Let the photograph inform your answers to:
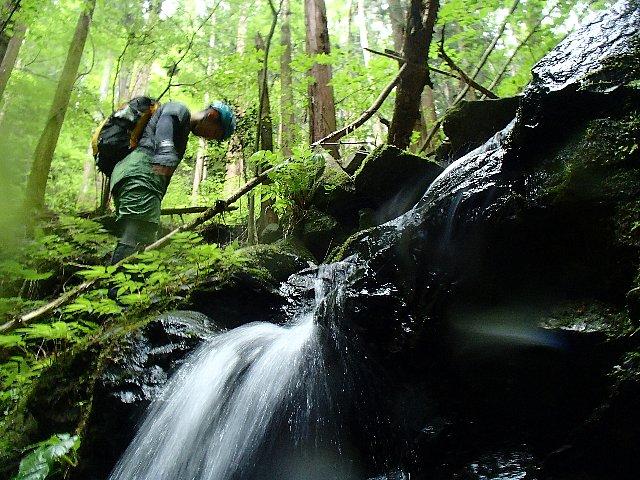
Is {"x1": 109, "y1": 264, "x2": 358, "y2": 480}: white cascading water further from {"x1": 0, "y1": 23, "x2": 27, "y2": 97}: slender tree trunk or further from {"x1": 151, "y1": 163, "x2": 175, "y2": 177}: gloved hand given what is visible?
{"x1": 0, "y1": 23, "x2": 27, "y2": 97}: slender tree trunk

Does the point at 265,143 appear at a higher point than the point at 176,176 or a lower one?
lower

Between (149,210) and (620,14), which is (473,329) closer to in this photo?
(620,14)

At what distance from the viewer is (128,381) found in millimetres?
3152

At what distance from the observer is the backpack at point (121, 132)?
4.62 metres

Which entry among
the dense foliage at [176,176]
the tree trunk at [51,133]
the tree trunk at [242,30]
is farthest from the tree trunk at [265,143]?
the tree trunk at [242,30]

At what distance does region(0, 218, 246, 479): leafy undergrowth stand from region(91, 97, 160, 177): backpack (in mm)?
1175

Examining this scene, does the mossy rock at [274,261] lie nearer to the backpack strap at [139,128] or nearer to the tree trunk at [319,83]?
the backpack strap at [139,128]

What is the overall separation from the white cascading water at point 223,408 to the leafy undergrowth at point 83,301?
2.56 feet

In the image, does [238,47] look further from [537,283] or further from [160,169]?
[537,283]

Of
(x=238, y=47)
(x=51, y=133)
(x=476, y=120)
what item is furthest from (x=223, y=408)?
(x=238, y=47)

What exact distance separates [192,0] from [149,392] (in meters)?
16.0

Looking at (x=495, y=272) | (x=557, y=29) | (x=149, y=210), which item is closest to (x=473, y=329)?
(x=495, y=272)

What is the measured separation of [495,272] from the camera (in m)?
2.83

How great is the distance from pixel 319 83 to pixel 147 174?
4.96m
